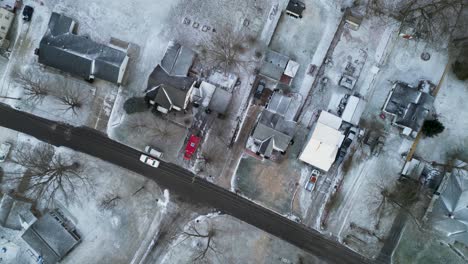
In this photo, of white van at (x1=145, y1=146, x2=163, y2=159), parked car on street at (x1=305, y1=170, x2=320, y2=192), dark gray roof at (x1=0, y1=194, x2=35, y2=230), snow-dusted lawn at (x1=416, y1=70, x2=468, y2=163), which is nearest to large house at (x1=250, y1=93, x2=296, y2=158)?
parked car on street at (x1=305, y1=170, x2=320, y2=192)

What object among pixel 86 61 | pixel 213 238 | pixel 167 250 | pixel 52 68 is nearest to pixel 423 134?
pixel 213 238

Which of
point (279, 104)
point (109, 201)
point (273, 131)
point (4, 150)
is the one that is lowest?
point (109, 201)

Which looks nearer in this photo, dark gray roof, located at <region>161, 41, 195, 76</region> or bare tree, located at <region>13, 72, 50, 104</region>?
dark gray roof, located at <region>161, 41, 195, 76</region>

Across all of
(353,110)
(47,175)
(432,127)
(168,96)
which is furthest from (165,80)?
(432,127)

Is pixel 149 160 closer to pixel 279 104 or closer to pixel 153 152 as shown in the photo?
pixel 153 152

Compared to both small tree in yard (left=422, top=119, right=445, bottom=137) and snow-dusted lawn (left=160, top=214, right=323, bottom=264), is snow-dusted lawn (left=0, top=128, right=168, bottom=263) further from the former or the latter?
small tree in yard (left=422, top=119, right=445, bottom=137)
